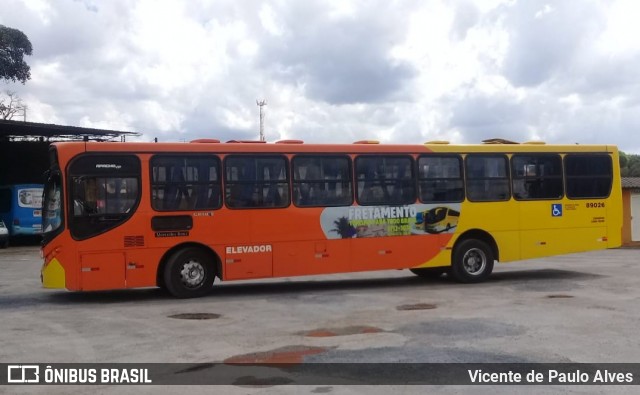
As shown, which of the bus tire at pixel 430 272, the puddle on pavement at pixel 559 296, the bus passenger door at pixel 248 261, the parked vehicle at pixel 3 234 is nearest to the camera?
the puddle on pavement at pixel 559 296

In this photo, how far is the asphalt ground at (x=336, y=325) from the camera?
24.6 feet

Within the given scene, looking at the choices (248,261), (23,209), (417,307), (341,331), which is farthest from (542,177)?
(23,209)

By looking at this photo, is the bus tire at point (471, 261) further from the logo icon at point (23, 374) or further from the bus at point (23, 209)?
the bus at point (23, 209)

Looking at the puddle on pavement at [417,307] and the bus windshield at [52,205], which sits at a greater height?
the bus windshield at [52,205]

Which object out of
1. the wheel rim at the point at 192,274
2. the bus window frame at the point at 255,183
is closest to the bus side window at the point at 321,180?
the bus window frame at the point at 255,183

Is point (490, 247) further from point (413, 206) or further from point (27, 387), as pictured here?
point (27, 387)

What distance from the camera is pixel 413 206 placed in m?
13.8

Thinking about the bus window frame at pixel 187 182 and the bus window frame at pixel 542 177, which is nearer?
the bus window frame at pixel 187 182

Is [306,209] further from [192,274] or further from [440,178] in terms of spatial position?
[440,178]

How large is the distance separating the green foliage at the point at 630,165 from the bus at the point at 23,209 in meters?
59.0

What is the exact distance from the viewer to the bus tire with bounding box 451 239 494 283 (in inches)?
556

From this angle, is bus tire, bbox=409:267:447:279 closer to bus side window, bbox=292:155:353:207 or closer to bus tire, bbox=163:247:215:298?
bus side window, bbox=292:155:353:207

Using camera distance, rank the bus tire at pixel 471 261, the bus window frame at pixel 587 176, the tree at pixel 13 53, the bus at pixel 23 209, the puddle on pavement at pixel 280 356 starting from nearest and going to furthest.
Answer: the puddle on pavement at pixel 280 356, the bus tire at pixel 471 261, the bus window frame at pixel 587 176, the bus at pixel 23 209, the tree at pixel 13 53

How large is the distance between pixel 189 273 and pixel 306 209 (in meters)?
2.55
